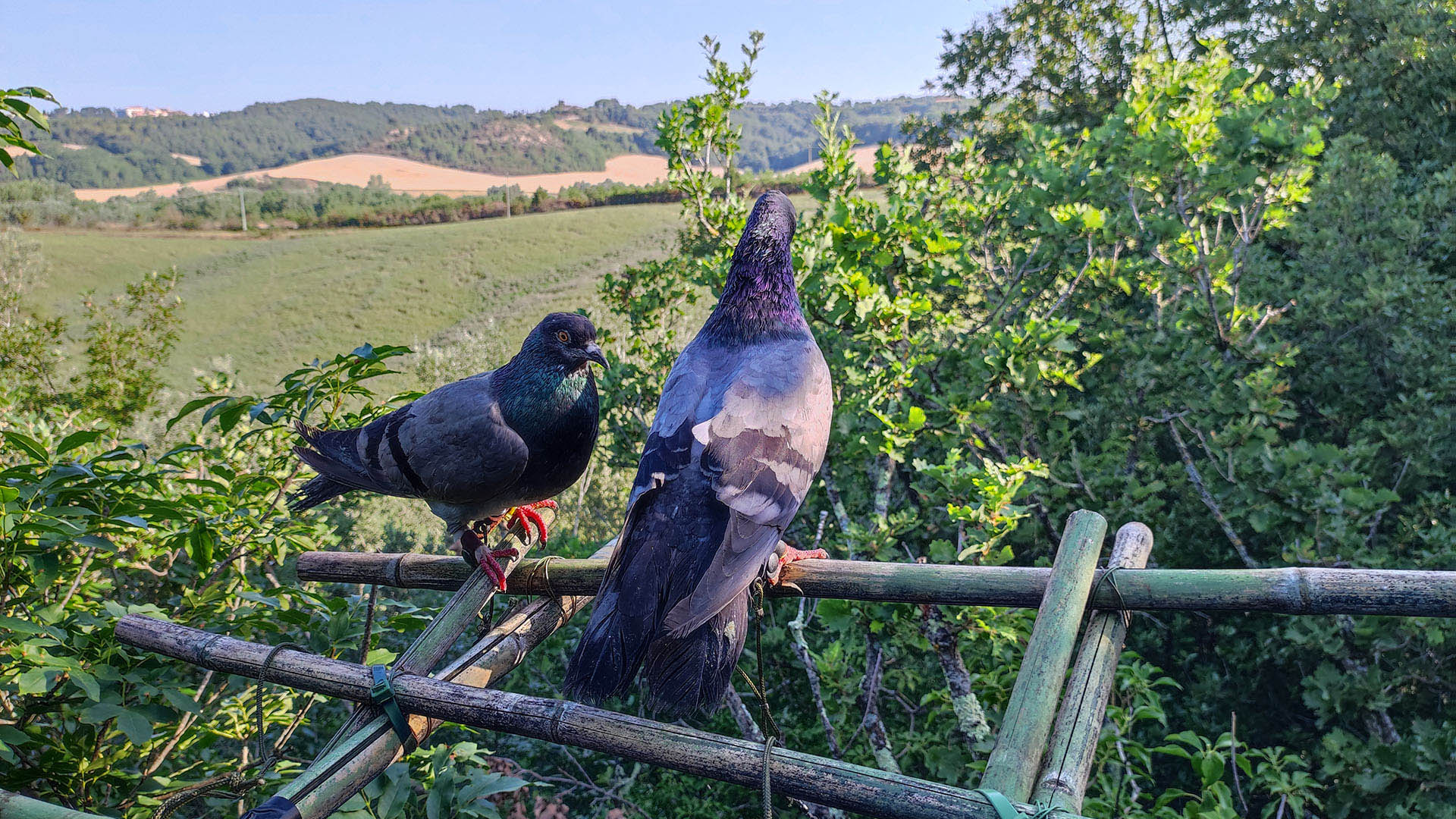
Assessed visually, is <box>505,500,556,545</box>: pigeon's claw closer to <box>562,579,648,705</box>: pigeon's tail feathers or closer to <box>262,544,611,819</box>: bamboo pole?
<box>262,544,611,819</box>: bamboo pole

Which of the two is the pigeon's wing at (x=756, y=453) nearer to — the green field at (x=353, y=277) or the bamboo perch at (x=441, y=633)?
the bamboo perch at (x=441, y=633)

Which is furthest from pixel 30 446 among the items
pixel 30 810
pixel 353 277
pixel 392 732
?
pixel 353 277

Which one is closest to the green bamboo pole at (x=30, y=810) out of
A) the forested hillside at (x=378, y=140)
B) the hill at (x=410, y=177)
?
the hill at (x=410, y=177)

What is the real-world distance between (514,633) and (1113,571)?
5.37ft

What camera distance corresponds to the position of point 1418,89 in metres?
6.09

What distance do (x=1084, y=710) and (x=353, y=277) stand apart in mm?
20165

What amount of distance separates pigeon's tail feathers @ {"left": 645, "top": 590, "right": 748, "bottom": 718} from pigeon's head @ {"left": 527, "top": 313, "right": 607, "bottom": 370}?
1.19 meters

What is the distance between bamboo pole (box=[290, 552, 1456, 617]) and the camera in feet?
5.42

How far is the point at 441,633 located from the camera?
2305 mm

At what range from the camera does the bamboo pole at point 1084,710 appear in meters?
1.64

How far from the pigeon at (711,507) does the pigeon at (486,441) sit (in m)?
0.47

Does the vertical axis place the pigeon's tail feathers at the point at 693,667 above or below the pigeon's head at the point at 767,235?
below

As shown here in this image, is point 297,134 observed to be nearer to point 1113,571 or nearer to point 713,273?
point 713,273

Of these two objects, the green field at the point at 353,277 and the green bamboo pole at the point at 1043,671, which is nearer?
the green bamboo pole at the point at 1043,671
